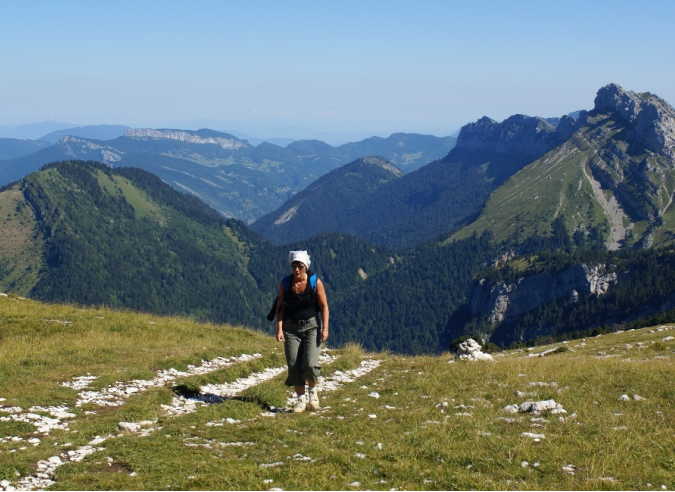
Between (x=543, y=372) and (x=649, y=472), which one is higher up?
(x=649, y=472)

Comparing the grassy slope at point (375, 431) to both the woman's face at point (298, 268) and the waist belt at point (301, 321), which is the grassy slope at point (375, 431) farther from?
the woman's face at point (298, 268)

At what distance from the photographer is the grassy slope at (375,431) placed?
30.2 feet

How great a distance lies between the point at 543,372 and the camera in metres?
18.1

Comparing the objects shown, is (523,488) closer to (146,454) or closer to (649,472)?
(649,472)

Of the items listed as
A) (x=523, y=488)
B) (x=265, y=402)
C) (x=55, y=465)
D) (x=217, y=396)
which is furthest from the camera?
(x=217, y=396)

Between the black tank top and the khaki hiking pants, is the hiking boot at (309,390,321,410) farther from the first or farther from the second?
the black tank top

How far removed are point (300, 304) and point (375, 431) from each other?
3919mm

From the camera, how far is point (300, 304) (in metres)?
14.5

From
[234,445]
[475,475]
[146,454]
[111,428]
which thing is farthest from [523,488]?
[111,428]

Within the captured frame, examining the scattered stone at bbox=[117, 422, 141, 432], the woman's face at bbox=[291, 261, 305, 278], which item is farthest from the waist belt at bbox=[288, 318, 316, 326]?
the scattered stone at bbox=[117, 422, 141, 432]

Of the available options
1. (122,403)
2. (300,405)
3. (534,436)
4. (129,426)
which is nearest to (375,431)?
(534,436)

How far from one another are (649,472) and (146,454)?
8627mm

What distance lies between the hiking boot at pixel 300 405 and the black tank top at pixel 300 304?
2.16 m

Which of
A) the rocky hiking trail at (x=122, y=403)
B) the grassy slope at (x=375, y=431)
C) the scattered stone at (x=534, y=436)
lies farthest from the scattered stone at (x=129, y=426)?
the scattered stone at (x=534, y=436)
